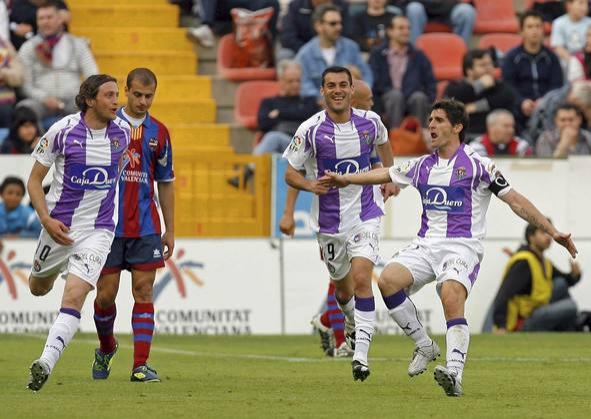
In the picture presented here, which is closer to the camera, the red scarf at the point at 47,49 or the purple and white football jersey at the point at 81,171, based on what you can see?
the purple and white football jersey at the point at 81,171

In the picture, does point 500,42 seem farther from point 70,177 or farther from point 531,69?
point 70,177

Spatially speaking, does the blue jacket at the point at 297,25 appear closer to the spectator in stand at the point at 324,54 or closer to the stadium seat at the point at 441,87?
the spectator in stand at the point at 324,54

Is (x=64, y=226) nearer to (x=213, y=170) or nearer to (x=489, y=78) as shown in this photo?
(x=213, y=170)

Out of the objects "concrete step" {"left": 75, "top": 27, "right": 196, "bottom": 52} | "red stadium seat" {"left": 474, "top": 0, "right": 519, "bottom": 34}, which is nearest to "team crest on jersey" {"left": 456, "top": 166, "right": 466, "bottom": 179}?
"concrete step" {"left": 75, "top": 27, "right": 196, "bottom": 52}

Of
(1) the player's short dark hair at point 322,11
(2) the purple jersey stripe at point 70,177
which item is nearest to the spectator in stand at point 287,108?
(1) the player's short dark hair at point 322,11

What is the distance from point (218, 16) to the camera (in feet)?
76.2

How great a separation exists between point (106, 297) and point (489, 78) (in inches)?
396

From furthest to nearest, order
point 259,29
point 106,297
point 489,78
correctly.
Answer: point 259,29 < point 489,78 < point 106,297

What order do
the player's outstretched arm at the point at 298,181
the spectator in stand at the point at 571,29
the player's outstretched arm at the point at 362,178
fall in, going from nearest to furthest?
the player's outstretched arm at the point at 362,178
the player's outstretched arm at the point at 298,181
the spectator in stand at the point at 571,29

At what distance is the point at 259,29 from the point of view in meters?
22.5

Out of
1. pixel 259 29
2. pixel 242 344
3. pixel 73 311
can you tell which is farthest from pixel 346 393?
pixel 259 29

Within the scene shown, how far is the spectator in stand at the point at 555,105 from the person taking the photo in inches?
813

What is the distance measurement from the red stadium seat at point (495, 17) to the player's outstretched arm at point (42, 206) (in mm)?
13826

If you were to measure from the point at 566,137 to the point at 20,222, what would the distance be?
6.76 metres
